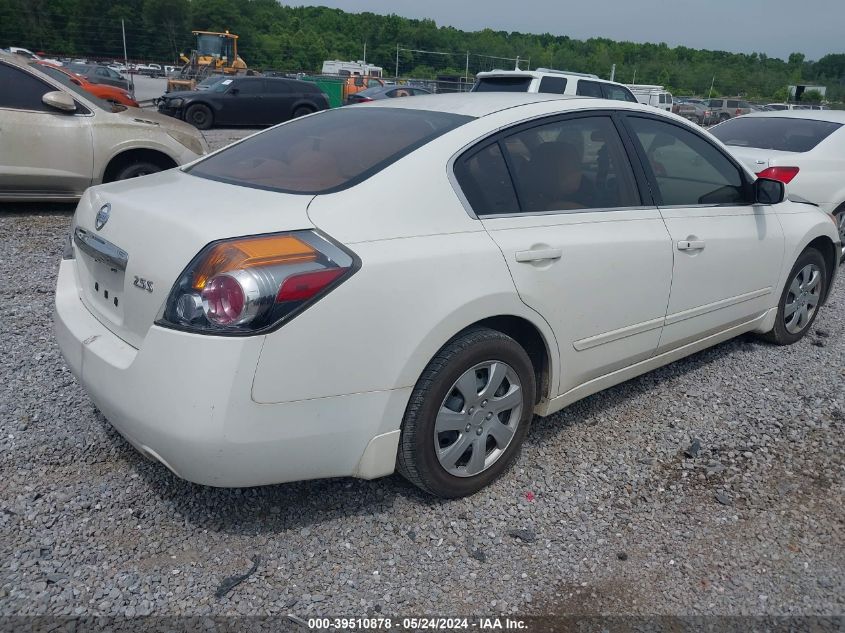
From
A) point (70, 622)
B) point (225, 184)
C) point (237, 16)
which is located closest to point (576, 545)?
point (70, 622)

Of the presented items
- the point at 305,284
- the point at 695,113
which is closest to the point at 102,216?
the point at 305,284

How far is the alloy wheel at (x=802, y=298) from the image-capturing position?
4738 millimetres

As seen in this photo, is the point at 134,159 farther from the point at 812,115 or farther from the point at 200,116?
the point at 200,116

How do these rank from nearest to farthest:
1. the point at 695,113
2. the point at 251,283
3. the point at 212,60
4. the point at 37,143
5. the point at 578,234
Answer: the point at 251,283, the point at 578,234, the point at 37,143, the point at 695,113, the point at 212,60

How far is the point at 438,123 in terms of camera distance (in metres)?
3.02

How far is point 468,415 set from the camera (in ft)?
9.25

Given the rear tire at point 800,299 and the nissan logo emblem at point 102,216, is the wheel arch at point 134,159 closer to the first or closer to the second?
the nissan logo emblem at point 102,216

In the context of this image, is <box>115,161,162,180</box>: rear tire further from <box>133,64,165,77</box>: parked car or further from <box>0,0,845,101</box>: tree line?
<box>133,64,165,77</box>: parked car

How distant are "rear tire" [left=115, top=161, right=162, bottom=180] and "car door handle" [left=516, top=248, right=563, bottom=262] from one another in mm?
5516

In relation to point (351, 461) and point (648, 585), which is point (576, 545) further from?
point (351, 461)

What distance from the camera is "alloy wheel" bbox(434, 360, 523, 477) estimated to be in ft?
9.05

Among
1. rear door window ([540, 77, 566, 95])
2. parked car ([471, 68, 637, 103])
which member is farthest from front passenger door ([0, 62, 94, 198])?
rear door window ([540, 77, 566, 95])

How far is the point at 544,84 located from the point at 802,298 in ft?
28.3

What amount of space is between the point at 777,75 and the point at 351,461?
82.9 m
